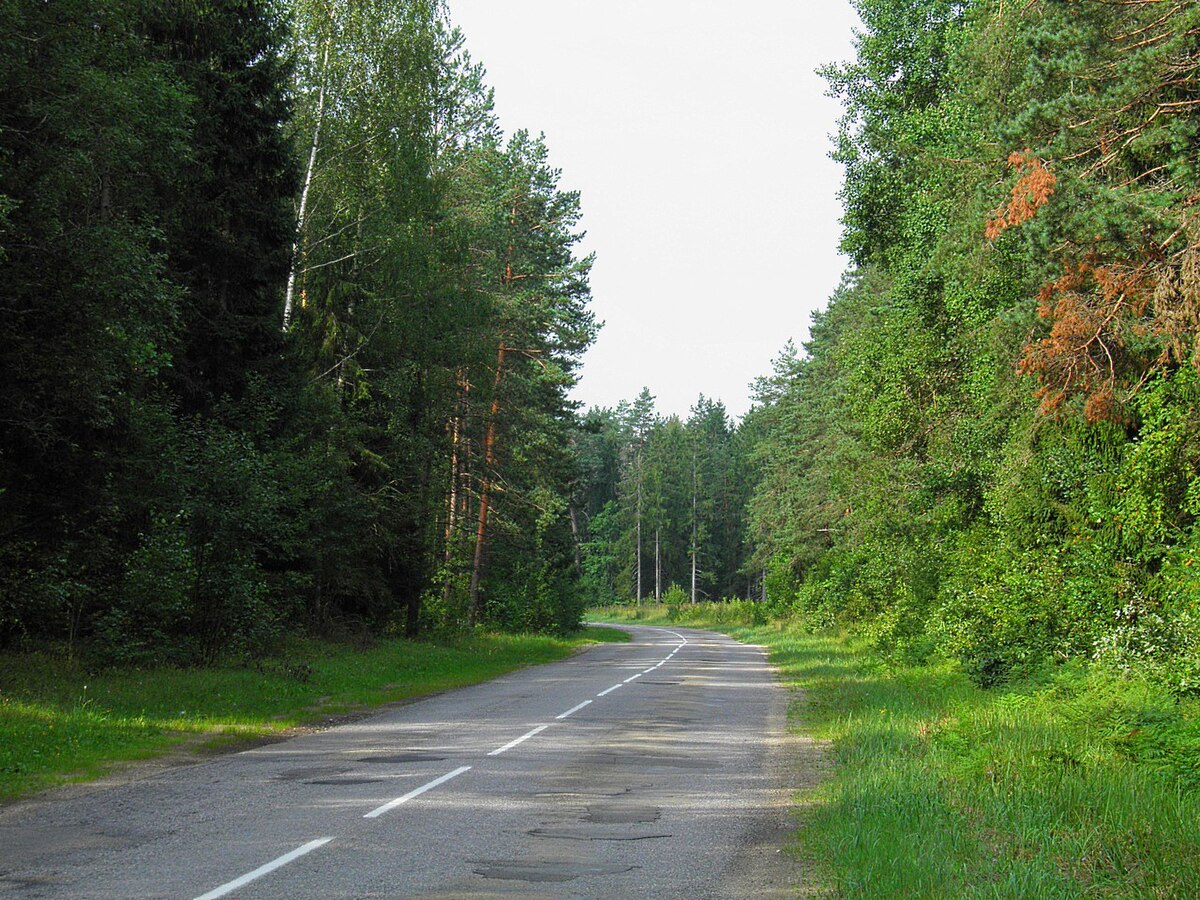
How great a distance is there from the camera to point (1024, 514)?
19156 millimetres

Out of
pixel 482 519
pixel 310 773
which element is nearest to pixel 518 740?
pixel 310 773

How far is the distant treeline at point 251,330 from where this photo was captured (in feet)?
50.1

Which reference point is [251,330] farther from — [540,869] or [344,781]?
[540,869]

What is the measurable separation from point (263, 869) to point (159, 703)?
9.52 metres

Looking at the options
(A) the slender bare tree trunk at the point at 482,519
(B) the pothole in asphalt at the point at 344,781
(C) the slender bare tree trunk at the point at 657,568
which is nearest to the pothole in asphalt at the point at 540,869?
(B) the pothole in asphalt at the point at 344,781

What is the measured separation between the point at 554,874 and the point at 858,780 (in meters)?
4.18

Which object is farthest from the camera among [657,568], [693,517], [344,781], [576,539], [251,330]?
[693,517]

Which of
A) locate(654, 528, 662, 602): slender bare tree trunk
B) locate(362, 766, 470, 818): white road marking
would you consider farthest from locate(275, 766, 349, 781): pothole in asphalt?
locate(654, 528, 662, 602): slender bare tree trunk

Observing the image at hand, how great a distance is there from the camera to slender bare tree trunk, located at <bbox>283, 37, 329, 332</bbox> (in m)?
26.7

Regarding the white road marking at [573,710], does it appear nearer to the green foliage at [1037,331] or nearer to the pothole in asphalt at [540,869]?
the green foliage at [1037,331]

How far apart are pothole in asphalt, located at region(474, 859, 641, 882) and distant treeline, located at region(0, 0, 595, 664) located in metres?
10.1

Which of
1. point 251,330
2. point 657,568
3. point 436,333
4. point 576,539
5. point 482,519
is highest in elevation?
point 436,333

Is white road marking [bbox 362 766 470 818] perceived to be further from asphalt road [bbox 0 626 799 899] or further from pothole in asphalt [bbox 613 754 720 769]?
pothole in asphalt [bbox 613 754 720 769]

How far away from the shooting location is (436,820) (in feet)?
28.5
